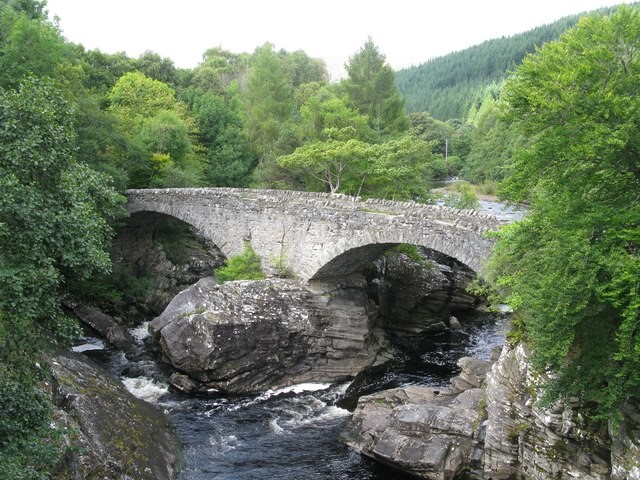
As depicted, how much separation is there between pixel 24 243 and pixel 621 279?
1064 centimetres

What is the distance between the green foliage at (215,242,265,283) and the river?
Result: 550cm

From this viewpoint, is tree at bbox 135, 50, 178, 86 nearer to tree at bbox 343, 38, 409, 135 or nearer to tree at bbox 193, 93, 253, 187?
tree at bbox 193, 93, 253, 187

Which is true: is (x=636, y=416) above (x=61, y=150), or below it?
below

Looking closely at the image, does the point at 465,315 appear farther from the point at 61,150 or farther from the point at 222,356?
the point at 61,150

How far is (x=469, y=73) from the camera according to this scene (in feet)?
593

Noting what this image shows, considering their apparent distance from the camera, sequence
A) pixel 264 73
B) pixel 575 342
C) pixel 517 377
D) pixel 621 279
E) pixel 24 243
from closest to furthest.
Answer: pixel 24 243 → pixel 621 279 → pixel 575 342 → pixel 517 377 → pixel 264 73

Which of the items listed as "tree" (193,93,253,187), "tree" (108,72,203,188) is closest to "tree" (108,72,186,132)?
"tree" (108,72,203,188)

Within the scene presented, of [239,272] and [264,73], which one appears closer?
[239,272]

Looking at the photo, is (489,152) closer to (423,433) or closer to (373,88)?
(373,88)

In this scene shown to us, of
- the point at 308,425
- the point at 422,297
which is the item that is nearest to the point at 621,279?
the point at 308,425

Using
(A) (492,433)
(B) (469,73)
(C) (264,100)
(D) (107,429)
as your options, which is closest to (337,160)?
(C) (264,100)

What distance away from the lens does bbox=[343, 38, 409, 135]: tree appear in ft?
152

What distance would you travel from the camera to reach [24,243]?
8.67 meters

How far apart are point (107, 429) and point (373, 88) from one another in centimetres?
3846
